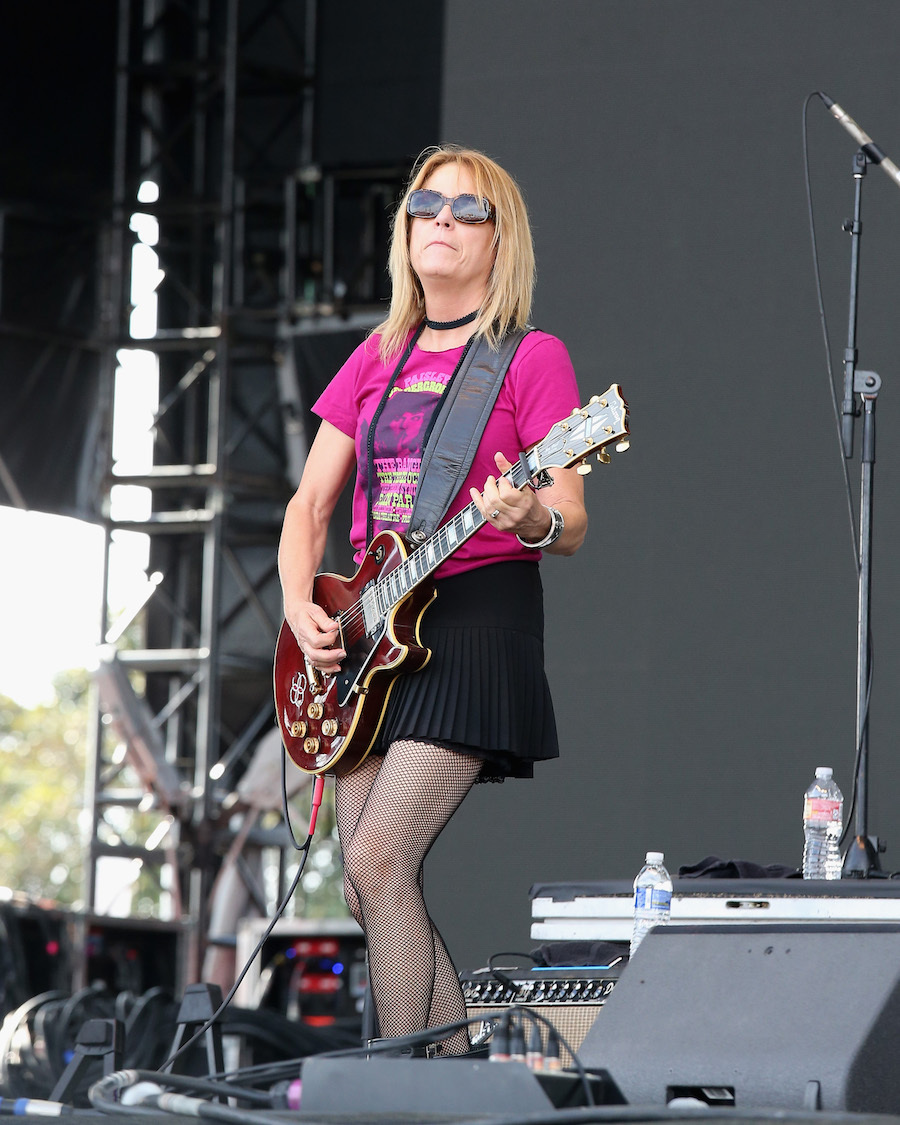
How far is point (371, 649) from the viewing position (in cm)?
243

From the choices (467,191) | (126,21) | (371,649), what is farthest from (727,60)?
(126,21)

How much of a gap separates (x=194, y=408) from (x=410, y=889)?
21.0 feet

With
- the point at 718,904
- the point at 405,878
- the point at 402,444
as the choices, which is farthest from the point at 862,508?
the point at 405,878

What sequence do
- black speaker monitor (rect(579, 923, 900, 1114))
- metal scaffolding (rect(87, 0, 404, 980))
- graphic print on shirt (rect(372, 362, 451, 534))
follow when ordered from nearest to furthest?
1. black speaker monitor (rect(579, 923, 900, 1114))
2. graphic print on shirt (rect(372, 362, 451, 534))
3. metal scaffolding (rect(87, 0, 404, 980))

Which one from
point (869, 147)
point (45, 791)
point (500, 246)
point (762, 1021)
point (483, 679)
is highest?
point (869, 147)

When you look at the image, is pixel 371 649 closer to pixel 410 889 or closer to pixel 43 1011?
pixel 410 889

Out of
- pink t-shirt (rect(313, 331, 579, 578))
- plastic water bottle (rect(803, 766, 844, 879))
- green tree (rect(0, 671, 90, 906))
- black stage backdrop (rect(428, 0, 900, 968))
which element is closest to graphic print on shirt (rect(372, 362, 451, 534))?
pink t-shirt (rect(313, 331, 579, 578))

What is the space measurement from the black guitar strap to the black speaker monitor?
852 millimetres

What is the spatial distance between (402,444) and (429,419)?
2.4 inches

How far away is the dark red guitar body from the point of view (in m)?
2.38

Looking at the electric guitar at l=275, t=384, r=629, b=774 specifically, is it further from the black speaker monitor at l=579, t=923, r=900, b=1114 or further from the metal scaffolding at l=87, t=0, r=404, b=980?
the metal scaffolding at l=87, t=0, r=404, b=980

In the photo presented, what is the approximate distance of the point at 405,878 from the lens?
2340 mm

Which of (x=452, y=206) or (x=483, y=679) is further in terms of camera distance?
(x=452, y=206)

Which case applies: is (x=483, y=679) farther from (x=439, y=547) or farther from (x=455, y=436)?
(x=455, y=436)
